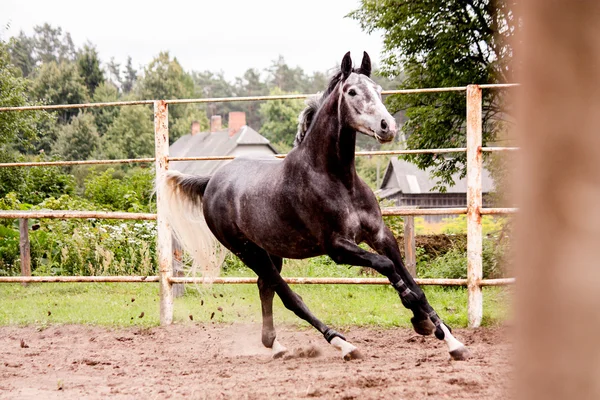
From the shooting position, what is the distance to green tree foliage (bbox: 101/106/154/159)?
133 feet

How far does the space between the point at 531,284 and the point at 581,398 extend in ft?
0.23

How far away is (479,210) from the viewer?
5.56 m

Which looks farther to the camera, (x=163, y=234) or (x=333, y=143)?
(x=163, y=234)

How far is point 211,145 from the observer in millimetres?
43281

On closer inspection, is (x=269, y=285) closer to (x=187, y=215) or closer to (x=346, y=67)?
(x=187, y=215)

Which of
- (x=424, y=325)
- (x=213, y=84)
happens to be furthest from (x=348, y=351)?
(x=213, y=84)

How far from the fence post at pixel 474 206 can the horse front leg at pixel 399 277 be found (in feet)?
4.14

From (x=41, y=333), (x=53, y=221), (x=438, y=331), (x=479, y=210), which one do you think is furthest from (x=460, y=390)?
(x=53, y=221)

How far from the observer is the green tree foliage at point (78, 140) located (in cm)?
3759

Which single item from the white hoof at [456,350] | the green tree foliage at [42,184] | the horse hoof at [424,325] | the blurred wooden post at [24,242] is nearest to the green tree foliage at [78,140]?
the green tree foliage at [42,184]

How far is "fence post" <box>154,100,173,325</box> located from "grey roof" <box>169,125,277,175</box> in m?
31.5

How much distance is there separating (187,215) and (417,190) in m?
35.7

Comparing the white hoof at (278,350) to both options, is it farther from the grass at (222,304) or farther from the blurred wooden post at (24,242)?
the blurred wooden post at (24,242)

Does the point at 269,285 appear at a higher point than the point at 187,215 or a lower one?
lower
